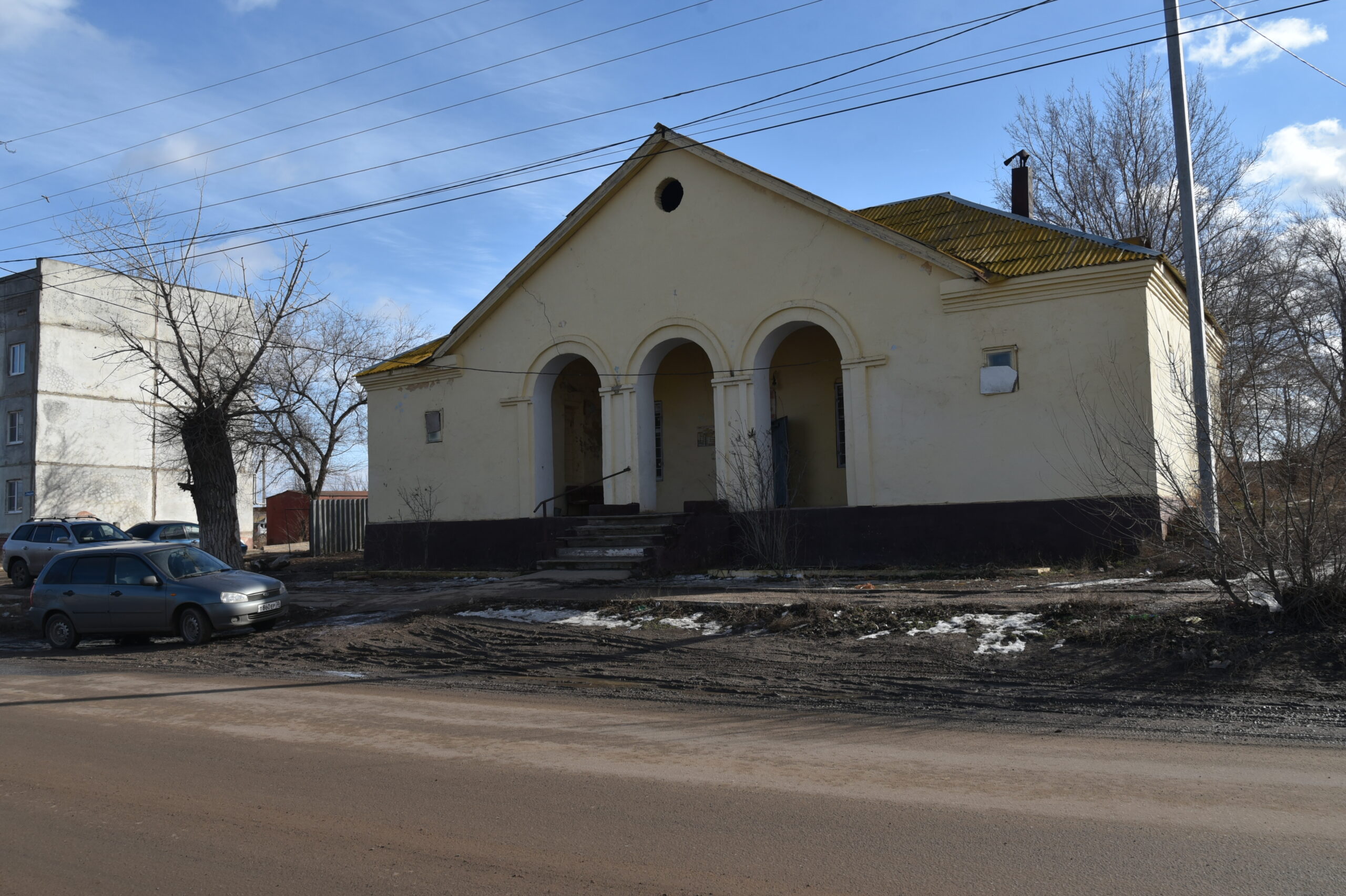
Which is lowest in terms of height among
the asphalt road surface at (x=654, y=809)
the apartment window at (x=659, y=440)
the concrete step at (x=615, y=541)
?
the asphalt road surface at (x=654, y=809)

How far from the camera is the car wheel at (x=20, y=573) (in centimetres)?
2473

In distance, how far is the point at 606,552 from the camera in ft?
59.2

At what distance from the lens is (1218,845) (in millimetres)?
4660

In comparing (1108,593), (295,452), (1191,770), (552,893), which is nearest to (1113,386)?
(1108,593)

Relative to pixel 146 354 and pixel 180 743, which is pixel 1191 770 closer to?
pixel 180 743

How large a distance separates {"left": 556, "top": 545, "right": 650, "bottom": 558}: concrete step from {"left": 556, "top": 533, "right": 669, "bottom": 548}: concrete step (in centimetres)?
7

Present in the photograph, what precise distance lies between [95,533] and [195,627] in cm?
1444

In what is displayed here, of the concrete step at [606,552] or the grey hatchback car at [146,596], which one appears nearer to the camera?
the grey hatchback car at [146,596]

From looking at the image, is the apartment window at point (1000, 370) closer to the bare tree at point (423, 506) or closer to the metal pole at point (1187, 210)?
the metal pole at point (1187, 210)

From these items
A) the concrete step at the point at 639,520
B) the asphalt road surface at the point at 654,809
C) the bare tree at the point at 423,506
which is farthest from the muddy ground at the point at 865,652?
the bare tree at the point at 423,506

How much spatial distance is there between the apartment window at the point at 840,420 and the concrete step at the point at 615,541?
4.34 meters

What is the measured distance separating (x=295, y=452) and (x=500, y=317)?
16.8 m

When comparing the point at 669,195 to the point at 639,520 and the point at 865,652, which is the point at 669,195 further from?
the point at 865,652

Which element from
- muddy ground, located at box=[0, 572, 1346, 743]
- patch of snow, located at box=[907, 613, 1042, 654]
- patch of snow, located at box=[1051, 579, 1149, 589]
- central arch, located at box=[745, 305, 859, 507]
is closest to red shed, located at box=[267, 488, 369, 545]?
central arch, located at box=[745, 305, 859, 507]
